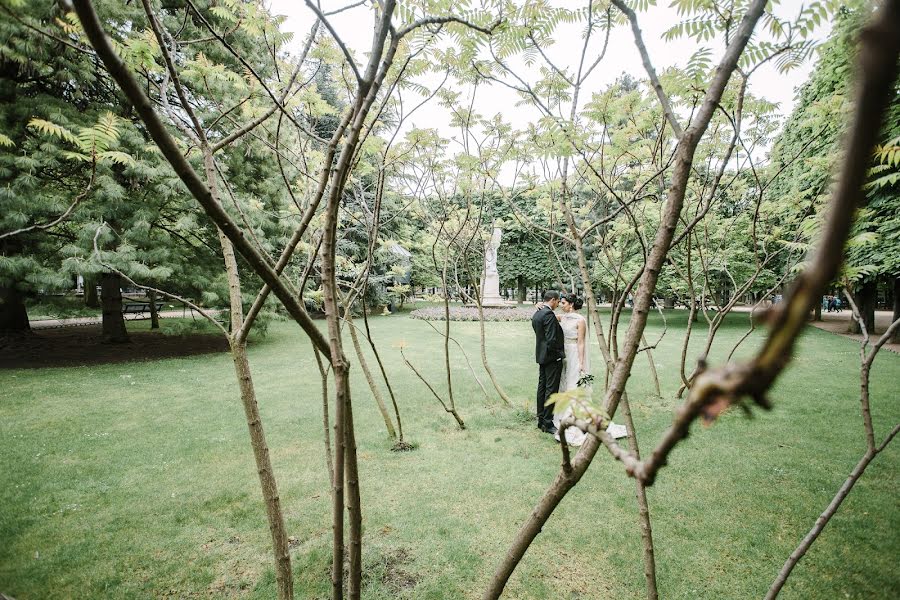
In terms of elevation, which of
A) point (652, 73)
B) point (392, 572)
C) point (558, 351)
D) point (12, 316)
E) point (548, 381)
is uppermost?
point (652, 73)

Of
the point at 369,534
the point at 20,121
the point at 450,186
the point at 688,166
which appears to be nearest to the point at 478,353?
the point at 450,186

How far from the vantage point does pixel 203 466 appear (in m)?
5.06

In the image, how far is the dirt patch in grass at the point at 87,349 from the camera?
34.3 ft

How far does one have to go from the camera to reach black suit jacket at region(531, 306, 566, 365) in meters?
5.98

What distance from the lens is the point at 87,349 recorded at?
11.8m

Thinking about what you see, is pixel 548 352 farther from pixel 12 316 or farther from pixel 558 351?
pixel 12 316

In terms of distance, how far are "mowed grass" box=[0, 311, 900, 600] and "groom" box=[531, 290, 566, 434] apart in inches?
15.1

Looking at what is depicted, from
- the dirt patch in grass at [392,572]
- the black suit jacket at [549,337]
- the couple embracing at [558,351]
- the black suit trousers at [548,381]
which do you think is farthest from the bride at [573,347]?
the dirt patch in grass at [392,572]

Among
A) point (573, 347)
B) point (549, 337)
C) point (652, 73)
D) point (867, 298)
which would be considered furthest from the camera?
point (867, 298)

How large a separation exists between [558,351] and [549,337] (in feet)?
0.85

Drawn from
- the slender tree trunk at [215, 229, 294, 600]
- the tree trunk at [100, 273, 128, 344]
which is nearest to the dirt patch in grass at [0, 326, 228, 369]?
the tree trunk at [100, 273, 128, 344]

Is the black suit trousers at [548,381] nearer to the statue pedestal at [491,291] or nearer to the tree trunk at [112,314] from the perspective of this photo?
the tree trunk at [112,314]

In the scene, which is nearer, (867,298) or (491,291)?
(867,298)

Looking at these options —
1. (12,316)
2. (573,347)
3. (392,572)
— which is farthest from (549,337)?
(12,316)
